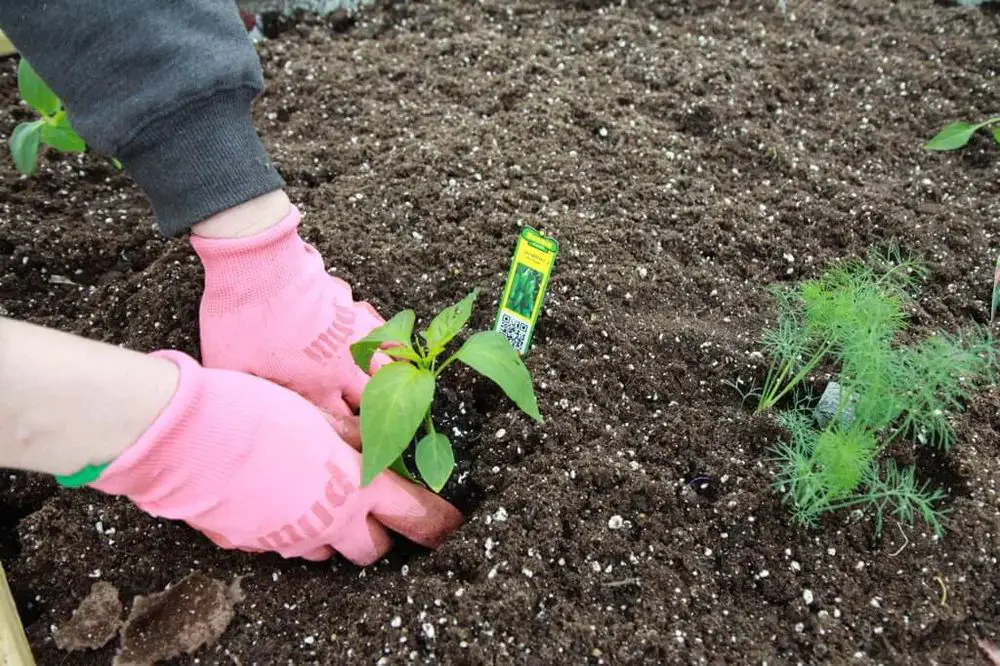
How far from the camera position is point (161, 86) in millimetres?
1235

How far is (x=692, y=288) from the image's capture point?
1.58 meters

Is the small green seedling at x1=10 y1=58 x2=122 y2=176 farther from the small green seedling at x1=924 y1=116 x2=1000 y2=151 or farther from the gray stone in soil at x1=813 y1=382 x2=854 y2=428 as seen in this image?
the small green seedling at x1=924 y1=116 x2=1000 y2=151

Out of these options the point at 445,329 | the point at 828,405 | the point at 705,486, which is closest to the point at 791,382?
the point at 828,405

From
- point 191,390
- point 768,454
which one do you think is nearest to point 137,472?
point 191,390

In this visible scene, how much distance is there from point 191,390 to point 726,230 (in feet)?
3.85

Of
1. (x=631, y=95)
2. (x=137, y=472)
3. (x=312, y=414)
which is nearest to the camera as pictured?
(x=137, y=472)

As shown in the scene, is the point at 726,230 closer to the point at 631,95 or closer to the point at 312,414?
the point at 631,95

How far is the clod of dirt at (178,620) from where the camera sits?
1.14 m

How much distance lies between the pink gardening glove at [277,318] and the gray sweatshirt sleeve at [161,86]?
86mm

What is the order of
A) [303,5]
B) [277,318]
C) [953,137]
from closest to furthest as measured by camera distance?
[277,318] → [953,137] → [303,5]

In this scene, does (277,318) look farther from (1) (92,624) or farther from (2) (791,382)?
(2) (791,382)

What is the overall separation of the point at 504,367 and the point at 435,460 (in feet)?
0.66

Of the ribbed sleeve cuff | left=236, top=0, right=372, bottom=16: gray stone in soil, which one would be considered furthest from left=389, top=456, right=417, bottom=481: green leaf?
left=236, top=0, right=372, bottom=16: gray stone in soil

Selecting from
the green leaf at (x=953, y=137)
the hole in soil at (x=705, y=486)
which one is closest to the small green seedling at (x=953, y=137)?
the green leaf at (x=953, y=137)
